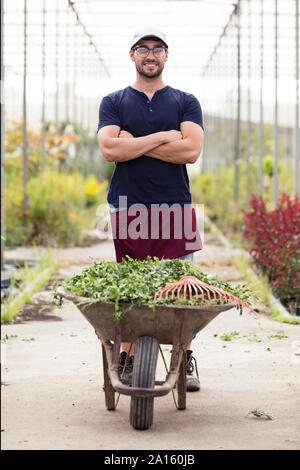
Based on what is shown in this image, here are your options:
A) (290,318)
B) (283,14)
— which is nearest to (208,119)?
(283,14)

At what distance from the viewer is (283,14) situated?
48.5ft

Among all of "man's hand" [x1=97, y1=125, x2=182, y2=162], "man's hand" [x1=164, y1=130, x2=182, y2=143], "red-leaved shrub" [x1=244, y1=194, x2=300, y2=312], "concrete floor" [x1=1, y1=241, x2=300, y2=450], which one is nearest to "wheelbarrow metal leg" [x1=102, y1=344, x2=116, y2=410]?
"concrete floor" [x1=1, y1=241, x2=300, y2=450]

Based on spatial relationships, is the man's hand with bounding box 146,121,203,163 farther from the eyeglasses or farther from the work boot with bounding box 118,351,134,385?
the work boot with bounding box 118,351,134,385

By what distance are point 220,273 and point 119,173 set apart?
5451 mm

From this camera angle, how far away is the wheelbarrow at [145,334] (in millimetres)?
3654

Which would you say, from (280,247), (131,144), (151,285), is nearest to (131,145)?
(131,144)

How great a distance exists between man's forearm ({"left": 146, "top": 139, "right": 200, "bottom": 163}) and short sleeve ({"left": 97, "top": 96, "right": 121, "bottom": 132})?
0.25 meters

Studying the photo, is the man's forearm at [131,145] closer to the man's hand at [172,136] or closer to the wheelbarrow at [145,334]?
the man's hand at [172,136]

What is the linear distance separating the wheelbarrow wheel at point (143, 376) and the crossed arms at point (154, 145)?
40.0 inches

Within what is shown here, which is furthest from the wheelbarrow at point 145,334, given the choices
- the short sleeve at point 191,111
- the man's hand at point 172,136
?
the short sleeve at point 191,111

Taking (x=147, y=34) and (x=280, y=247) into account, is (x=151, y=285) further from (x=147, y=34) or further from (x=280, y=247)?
(x=280, y=247)

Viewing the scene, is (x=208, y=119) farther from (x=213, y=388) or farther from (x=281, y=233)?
(x=213, y=388)

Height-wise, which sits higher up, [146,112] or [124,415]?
[146,112]

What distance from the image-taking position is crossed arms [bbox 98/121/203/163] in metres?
4.31
